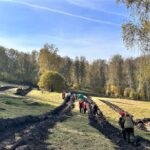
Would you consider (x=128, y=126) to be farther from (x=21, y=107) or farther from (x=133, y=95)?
(x=133, y=95)

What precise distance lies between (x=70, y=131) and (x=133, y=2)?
581 inches

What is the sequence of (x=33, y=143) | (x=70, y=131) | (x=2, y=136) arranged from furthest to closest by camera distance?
(x=70, y=131) < (x=2, y=136) < (x=33, y=143)

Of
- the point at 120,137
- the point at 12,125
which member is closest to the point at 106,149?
the point at 120,137

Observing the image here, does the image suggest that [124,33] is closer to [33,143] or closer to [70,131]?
[70,131]

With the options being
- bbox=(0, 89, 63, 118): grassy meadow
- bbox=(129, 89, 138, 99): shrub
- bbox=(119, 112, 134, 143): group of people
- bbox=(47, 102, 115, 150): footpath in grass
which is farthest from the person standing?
bbox=(129, 89, 138, 99): shrub

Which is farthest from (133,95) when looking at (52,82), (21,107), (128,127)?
(128,127)

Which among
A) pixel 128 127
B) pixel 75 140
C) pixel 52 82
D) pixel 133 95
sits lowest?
pixel 75 140

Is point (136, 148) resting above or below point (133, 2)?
below

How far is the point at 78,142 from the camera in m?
30.9

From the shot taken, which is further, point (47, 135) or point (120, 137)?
point (120, 137)

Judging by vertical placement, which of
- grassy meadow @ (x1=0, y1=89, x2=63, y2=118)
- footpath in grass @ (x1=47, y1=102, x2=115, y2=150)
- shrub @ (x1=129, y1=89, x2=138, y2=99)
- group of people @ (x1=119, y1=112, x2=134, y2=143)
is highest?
shrub @ (x1=129, y1=89, x2=138, y2=99)

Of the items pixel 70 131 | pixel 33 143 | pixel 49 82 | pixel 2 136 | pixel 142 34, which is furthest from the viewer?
pixel 49 82

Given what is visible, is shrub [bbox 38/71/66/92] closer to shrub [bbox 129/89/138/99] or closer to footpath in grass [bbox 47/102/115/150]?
shrub [bbox 129/89/138/99]

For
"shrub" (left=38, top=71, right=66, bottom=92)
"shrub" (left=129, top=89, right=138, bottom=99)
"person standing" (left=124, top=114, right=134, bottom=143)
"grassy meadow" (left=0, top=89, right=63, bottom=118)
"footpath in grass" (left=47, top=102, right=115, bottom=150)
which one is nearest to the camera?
"footpath in grass" (left=47, top=102, right=115, bottom=150)
